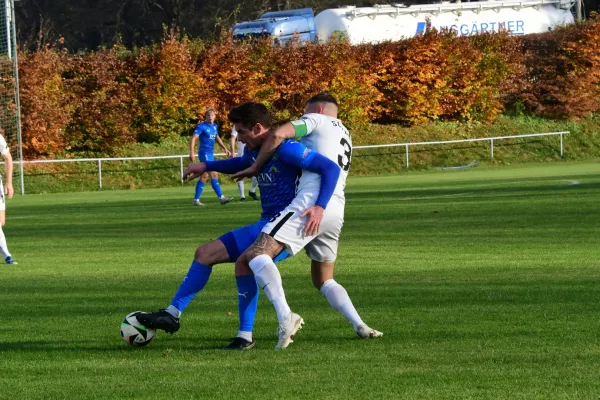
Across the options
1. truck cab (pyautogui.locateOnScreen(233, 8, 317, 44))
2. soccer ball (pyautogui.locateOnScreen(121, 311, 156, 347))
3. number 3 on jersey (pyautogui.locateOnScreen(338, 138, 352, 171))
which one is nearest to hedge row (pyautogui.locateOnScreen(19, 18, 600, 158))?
truck cab (pyautogui.locateOnScreen(233, 8, 317, 44))

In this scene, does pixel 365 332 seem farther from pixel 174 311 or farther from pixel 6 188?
pixel 6 188

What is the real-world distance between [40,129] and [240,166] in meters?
30.7

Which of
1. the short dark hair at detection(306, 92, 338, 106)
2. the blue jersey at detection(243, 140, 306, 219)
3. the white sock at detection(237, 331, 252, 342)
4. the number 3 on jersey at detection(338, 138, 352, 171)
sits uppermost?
the short dark hair at detection(306, 92, 338, 106)

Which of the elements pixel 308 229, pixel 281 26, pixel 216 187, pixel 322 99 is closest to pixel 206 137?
pixel 216 187

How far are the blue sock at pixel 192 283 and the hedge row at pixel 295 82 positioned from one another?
30.2 meters

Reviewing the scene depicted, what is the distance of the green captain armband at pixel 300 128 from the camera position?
8.48m

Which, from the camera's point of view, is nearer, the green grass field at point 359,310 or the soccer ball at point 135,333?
the green grass field at point 359,310

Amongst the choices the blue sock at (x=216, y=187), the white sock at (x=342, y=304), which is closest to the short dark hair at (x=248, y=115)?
the white sock at (x=342, y=304)

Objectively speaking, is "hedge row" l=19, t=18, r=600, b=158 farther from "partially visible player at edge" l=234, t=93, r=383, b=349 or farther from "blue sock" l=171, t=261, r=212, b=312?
"blue sock" l=171, t=261, r=212, b=312

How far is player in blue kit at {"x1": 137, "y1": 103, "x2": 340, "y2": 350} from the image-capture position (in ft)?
27.9

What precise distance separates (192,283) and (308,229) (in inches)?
36.4

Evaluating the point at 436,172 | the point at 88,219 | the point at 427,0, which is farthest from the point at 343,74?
the point at 427,0

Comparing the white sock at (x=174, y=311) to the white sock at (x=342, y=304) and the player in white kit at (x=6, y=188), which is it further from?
the player in white kit at (x=6, y=188)

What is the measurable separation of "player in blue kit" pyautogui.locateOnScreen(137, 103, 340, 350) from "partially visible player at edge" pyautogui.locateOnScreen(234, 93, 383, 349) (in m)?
0.10
